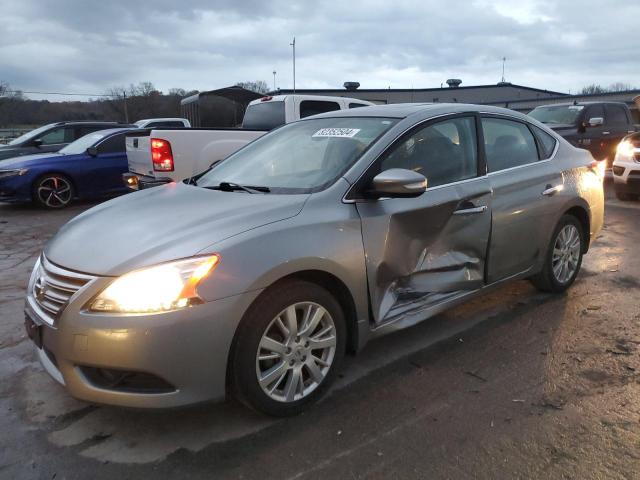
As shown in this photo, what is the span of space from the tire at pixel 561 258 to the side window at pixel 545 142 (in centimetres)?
55

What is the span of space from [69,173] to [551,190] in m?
8.82

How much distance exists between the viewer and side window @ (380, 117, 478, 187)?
3.46m

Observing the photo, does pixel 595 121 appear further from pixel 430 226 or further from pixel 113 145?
pixel 113 145

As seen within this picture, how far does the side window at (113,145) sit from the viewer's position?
34.3ft

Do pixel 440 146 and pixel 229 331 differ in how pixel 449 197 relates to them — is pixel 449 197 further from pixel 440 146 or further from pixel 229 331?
pixel 229 331

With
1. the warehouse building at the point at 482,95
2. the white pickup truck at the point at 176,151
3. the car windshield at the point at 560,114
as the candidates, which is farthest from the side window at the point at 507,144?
the warehouse building at the point at 482,95

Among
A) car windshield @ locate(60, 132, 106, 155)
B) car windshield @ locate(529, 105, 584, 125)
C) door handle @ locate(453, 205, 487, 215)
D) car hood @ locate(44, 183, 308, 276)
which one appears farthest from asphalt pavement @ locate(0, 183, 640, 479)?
car windshield @ locate(529, 105, 584, 125)

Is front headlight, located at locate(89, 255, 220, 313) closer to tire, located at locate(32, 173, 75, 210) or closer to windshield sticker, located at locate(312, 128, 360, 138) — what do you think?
windshield sticker, located at locate(312, 128, 360, 138)

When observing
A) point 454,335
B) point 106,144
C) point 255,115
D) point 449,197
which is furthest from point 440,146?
point 106,144

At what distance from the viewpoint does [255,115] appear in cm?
1023

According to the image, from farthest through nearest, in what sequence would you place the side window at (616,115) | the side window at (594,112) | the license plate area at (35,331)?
the side window at (616,115)
the side window at (594,112)
the license plate area at (35,331)

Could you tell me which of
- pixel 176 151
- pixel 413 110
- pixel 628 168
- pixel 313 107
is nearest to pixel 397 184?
pixel 413 110

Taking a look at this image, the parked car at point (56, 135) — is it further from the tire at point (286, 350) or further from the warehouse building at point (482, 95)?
the warehouse building at point (482, 95)

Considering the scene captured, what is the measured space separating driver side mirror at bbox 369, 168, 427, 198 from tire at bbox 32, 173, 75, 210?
28.5 feet
